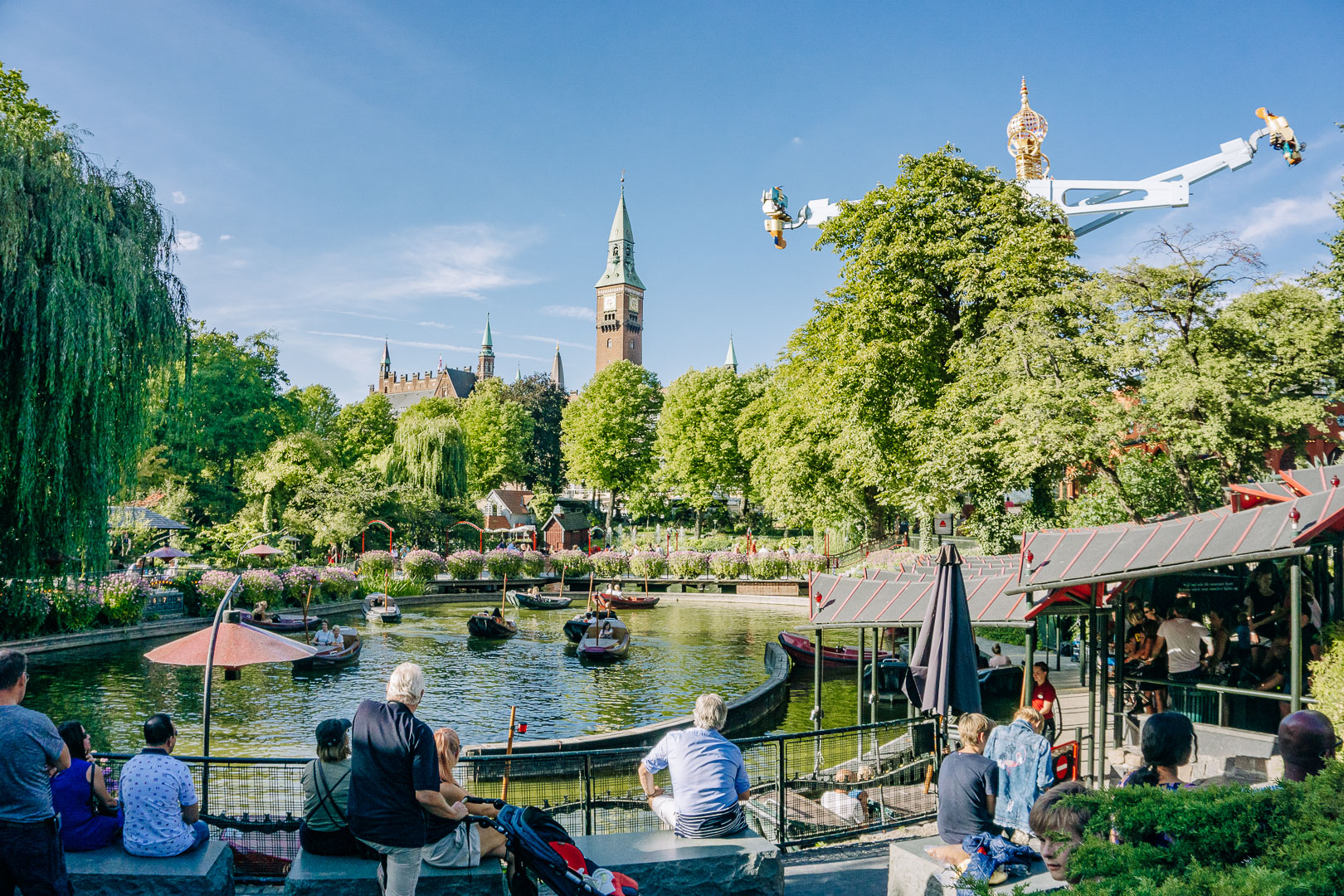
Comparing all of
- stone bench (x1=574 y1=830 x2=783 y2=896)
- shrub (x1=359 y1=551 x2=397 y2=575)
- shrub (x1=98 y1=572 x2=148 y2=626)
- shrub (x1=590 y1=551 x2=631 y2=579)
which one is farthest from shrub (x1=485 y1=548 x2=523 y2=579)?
stone bench (x1=574 y1=830 x2=783 y2=896)

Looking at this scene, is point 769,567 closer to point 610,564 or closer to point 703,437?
point 610,564

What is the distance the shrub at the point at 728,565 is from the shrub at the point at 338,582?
1840 cm

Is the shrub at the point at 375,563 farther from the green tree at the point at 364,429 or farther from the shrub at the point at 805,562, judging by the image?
the green tree at the point at 364,429

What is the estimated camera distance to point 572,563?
4603cm

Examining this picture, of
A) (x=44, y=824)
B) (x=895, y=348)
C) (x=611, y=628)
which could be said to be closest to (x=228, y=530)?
(x=611, y=628)

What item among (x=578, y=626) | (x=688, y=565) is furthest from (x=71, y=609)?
(x=688, y=565)

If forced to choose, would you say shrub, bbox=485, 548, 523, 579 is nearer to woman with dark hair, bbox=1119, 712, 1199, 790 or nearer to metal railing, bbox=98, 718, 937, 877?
metal railing, bbox=98, 718, 937, 877

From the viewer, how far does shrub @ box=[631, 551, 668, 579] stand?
46.6 meters

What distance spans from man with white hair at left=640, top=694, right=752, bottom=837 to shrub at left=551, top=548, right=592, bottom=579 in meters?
40.1

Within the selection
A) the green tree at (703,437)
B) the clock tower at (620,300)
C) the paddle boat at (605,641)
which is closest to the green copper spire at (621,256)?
the clock tower at (620,300)

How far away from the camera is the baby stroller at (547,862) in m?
4.39

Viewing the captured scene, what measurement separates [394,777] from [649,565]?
42.3 m

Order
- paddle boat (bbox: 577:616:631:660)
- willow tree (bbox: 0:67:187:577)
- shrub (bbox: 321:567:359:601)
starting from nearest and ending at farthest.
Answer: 1. willow tree (bbox: 0:67:187:577)
2. paddle boat (bbox: 577:616:631:660)
3. shrub (bbox: 321:567:359:601)

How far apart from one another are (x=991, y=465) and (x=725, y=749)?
17.9 meters
